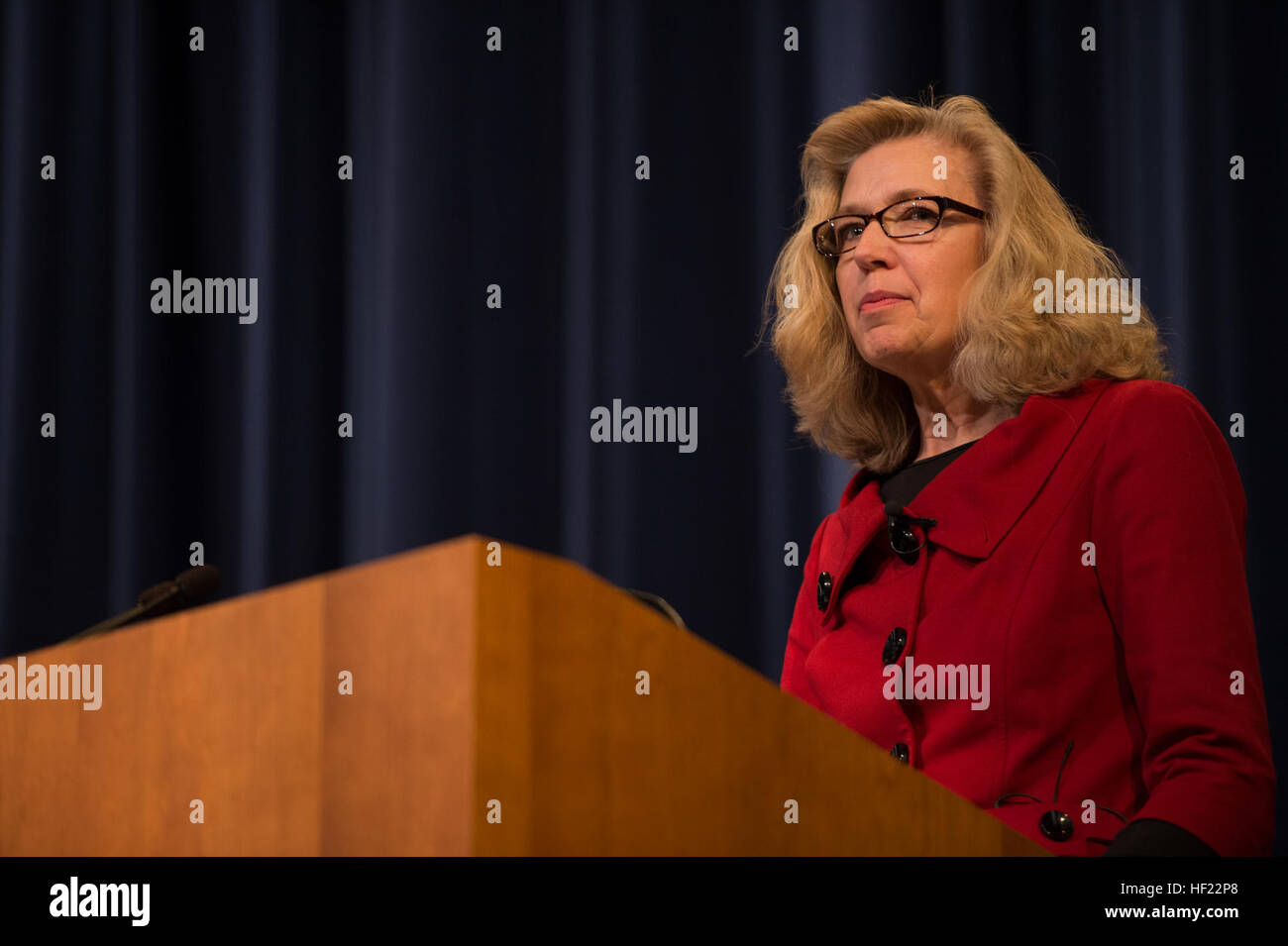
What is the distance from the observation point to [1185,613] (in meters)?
1.14

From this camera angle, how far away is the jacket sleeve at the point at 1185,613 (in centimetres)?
105

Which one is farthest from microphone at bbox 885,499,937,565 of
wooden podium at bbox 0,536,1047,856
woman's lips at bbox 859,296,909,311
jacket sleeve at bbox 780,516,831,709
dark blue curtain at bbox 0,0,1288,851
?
dark blue curtain at bbox 0,0,1288,851

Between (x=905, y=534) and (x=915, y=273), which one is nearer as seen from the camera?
(x=905, y=534)

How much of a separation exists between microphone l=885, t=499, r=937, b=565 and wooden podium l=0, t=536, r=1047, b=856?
2.40 ft

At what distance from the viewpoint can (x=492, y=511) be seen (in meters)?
2.34

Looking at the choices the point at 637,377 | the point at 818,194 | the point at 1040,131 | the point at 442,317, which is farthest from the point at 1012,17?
the point at 442,317

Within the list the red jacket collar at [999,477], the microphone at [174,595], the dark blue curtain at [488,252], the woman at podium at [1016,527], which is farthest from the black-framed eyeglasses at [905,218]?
the microphone at [174,595]

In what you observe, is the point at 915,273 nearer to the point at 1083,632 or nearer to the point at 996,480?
the point at 996,480

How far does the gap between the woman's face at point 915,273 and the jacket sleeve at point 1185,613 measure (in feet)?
1.01

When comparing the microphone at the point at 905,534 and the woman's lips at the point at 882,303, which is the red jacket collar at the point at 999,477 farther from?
the woman's lips at the point at 882,303

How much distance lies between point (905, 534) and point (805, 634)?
0.28 m

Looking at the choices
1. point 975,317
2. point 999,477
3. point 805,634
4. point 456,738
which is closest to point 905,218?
point 975,317

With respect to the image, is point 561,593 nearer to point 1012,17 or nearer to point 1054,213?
point 1054,213

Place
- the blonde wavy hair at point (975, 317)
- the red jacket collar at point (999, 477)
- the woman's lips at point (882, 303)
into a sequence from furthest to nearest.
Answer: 1. the woman's lips at point (882, 303)
2. the blonde wavy hair at point (975, 317)
3. the red jacket collar at point (999, 477)
